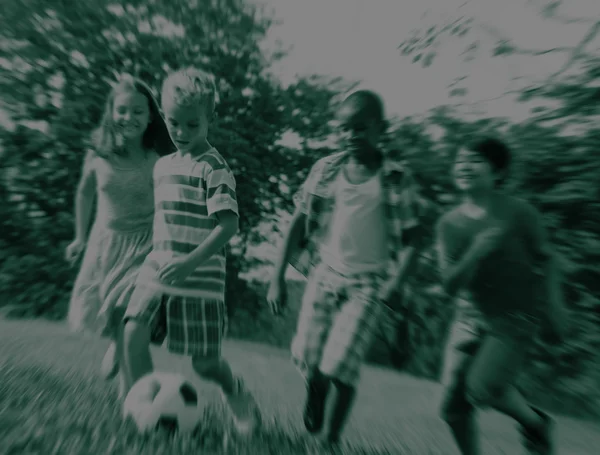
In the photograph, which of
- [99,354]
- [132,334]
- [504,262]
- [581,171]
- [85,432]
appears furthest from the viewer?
[99,354]

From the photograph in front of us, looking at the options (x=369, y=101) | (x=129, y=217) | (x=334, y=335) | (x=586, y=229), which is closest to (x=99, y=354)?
(x=129, y=217)

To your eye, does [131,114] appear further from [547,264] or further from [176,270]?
[547,264]

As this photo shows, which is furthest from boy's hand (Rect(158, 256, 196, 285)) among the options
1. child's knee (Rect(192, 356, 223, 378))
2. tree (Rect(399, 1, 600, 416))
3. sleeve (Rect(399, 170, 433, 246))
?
tree (Rect(399, 1, 600, 416))

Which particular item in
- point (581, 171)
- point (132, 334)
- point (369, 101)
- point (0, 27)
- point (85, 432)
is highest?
point (0, 27)

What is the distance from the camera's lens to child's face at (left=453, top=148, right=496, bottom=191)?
104 inches

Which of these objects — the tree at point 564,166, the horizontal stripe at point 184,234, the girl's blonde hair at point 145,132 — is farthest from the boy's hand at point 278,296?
the tree at point 564,166

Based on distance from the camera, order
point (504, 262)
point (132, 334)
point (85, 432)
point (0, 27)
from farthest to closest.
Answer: point (0, 27) → point (85, 432) → point (132, 334) → point (504, 262)

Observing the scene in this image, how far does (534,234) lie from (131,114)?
250cm

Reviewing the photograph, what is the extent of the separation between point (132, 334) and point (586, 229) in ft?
12.6

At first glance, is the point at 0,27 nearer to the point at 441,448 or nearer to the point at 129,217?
the point at 129,217

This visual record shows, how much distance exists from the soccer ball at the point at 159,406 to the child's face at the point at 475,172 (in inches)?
74.4

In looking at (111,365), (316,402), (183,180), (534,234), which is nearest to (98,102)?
(111,365)

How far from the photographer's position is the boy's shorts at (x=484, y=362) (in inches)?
97.3

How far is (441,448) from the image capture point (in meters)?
3.61
